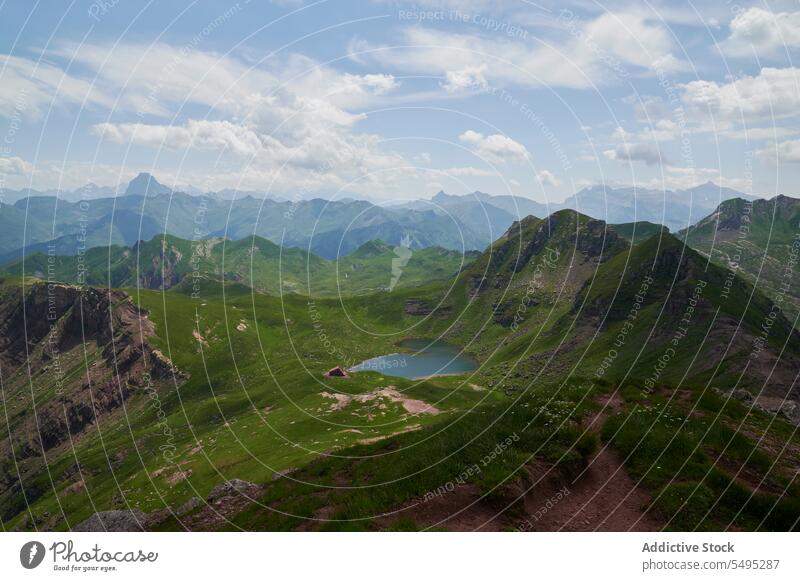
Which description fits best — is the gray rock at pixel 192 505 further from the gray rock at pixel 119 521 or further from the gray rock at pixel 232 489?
the gray rock at pixel 119 521

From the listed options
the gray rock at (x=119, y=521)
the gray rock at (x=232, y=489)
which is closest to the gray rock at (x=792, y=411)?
the gray rock at (x=232, y=489)

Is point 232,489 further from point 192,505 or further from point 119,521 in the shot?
point 119,521

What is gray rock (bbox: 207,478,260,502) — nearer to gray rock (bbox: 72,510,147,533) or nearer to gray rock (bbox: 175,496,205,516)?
gray rock (bbox: 175,496,205,516)

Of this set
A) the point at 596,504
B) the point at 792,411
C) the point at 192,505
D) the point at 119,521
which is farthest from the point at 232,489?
the point at 792,411

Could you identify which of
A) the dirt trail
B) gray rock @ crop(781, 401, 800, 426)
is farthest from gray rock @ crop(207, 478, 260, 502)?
gray rock @ crop(781, 401, 800, 426)

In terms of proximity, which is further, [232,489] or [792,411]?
[792,411]
